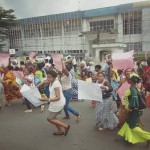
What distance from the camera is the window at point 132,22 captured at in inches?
1786

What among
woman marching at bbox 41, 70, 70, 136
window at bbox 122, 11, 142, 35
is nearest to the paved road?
woman marching at bbox 41, 70, 70, 136

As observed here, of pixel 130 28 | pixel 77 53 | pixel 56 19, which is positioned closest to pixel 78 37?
pixel 77 53

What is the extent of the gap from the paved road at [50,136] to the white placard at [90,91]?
0.97 metres

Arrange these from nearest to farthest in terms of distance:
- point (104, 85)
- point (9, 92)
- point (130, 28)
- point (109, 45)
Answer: point (104, 85), point (9, 92), point (109, 45), point (130, 28)

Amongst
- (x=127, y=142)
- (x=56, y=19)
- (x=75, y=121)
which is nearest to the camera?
(x=127, y=142)

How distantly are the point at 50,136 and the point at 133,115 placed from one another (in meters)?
2.13

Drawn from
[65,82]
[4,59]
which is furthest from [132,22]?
[65,82]

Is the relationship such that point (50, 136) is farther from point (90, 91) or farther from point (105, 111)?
point (90, 91)

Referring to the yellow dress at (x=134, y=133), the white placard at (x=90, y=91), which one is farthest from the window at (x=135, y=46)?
the yellow dress at (x=134, y=133)

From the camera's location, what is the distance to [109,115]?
22.3 ft

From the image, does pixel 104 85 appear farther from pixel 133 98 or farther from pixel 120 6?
pixel 120 6

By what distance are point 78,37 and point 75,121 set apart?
4510 cm

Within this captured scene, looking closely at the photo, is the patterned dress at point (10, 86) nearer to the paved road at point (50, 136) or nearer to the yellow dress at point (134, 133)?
the paved road at point (50, 136)

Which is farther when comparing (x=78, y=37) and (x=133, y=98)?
(x=78, y=37)
